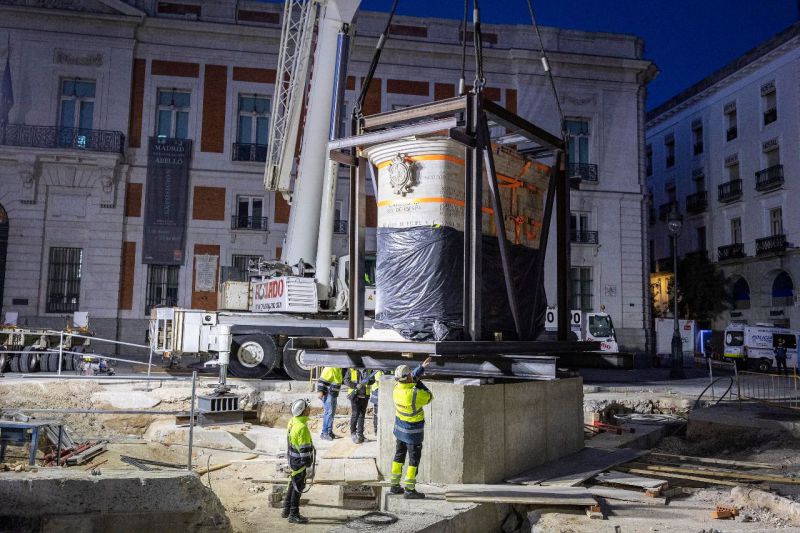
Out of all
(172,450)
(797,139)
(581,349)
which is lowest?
(172,450)

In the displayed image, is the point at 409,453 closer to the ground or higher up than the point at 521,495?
higher up

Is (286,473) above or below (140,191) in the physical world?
below

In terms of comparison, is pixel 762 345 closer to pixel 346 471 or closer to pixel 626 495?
pixel 626 495

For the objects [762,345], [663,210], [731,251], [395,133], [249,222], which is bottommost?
[762,345]

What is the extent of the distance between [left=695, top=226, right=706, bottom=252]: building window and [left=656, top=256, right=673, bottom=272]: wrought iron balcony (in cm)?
192

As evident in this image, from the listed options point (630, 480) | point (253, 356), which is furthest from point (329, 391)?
point (253, 356)

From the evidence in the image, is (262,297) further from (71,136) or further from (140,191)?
(71,136)

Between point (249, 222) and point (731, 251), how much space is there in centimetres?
2571

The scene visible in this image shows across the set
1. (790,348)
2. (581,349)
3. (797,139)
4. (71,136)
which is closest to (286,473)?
(581,349)

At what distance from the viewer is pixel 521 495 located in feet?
22.7

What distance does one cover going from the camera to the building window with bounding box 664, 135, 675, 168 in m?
42.2

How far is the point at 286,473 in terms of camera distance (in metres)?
9.27

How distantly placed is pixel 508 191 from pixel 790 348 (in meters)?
25.4

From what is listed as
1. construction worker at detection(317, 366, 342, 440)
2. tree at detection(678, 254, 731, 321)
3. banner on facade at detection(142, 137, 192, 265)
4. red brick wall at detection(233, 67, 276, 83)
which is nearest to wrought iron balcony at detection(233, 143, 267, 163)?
banner on facade at detection(142, 137, 192, 265)
